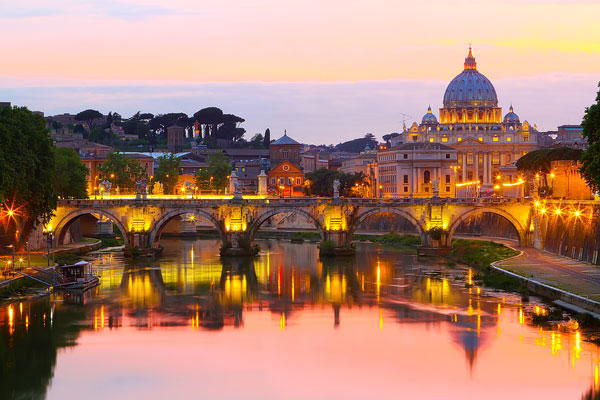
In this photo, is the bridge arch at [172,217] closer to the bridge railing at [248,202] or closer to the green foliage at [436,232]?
the bridge railing at [248,202]

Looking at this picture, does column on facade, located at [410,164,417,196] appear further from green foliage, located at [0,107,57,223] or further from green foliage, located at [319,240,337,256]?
green foliage, located at [0,107,57,223]

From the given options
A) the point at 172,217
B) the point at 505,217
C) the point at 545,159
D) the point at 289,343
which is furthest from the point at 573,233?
the point at 545,159

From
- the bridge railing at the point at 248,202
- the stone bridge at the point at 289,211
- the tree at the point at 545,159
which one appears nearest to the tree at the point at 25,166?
the bridge railing at the point at 248,202

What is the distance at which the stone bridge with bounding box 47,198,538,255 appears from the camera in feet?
274

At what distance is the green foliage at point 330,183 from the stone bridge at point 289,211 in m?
59.5

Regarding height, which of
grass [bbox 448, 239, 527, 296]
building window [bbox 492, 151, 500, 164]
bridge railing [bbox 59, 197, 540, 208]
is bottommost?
grass [bbox 448, 239, 527, 296]

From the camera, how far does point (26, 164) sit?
216 feet

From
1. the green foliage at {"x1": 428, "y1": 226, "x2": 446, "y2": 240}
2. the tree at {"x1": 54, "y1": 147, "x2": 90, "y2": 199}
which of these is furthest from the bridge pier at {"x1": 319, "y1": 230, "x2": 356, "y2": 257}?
the tree at {"x1": 54, "y1": 147, "x2": 90, "y2": 199}

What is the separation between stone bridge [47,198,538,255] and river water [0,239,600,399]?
16941 millimetres

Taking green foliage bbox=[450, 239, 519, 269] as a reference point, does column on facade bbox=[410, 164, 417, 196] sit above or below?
above

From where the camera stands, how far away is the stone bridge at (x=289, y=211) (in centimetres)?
8362

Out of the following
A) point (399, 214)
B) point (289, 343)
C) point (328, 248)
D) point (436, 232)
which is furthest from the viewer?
point (399, 214)

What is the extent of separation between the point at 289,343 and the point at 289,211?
40.3 m

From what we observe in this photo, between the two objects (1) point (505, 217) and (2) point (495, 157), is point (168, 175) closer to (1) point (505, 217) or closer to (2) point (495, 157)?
(1) point (505, 217)
